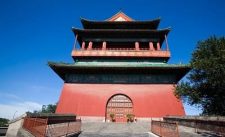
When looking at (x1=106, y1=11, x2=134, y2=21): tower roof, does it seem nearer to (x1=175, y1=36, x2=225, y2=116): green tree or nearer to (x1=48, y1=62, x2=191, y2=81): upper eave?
(x1=48, y1=62, x2=191, y2=81): upper eave

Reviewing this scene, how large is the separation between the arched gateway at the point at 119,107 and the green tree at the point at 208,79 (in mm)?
5216

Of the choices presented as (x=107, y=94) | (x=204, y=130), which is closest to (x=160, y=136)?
(x=204, y=130)

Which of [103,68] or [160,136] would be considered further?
[103,68]

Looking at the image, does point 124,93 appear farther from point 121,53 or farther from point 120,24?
point 120,24

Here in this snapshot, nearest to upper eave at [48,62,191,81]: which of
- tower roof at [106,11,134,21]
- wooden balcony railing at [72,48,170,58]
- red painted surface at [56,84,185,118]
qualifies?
red painted surface at [56,84,185,118]

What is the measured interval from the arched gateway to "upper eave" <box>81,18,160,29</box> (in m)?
10.4

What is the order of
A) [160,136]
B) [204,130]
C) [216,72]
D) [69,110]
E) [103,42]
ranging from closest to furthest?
[160,136], [204,130], [216,72], [69,110], [103,42]

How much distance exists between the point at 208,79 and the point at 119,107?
9.00 metres

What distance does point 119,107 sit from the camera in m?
19.0

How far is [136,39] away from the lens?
23.3 meters

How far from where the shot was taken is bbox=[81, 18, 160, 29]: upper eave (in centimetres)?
2420

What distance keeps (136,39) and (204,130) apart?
15085mm

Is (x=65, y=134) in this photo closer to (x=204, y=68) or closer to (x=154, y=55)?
(x=204, y=68)

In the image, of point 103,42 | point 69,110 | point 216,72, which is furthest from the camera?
point 103,42
